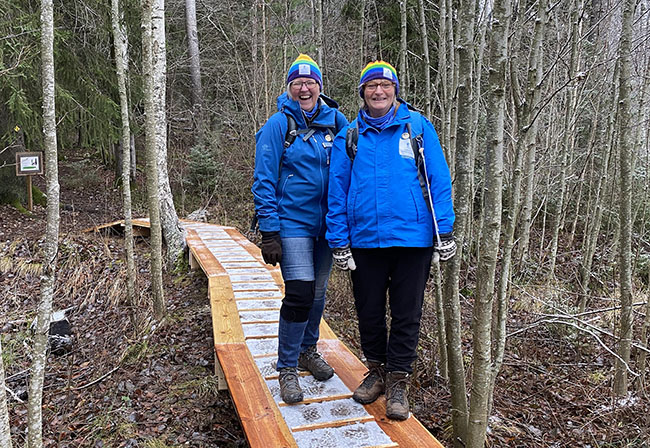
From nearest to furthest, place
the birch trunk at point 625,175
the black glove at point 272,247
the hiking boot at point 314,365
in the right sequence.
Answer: the black glove at point 272,247, the hiking boot at point 314,365, the birch trunk at point 625,175

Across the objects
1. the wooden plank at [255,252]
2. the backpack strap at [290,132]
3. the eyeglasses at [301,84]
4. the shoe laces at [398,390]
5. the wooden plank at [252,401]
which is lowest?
the wooden plank at [252,401]

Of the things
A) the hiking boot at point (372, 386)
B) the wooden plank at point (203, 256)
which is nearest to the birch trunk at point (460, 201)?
the hiking boot at point (372, 386)

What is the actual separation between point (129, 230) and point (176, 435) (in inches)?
131

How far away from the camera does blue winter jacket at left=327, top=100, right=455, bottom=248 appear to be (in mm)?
2758

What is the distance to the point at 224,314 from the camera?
4688mm

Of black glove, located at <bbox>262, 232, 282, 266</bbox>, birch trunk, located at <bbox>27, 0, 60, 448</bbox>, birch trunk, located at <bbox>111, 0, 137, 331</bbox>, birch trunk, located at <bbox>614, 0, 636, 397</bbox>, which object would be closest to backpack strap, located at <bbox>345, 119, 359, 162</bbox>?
black glove, located at <bbox>262, 232, 282, 266</bbox>

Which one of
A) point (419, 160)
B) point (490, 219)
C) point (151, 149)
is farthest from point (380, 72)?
point (151, 149)

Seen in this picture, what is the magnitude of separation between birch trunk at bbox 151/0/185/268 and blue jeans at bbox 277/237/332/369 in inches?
209

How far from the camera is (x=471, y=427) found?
9.02 ft

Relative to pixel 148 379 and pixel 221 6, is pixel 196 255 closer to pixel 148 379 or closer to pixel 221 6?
pixel 148 379

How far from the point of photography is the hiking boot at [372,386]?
3.08 meters

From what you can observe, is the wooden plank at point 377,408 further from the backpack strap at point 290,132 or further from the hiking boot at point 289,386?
the backpack strap at point 290,132

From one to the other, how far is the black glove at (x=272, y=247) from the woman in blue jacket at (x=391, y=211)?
325mm

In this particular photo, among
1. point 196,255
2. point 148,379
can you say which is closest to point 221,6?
→ point 196,255
